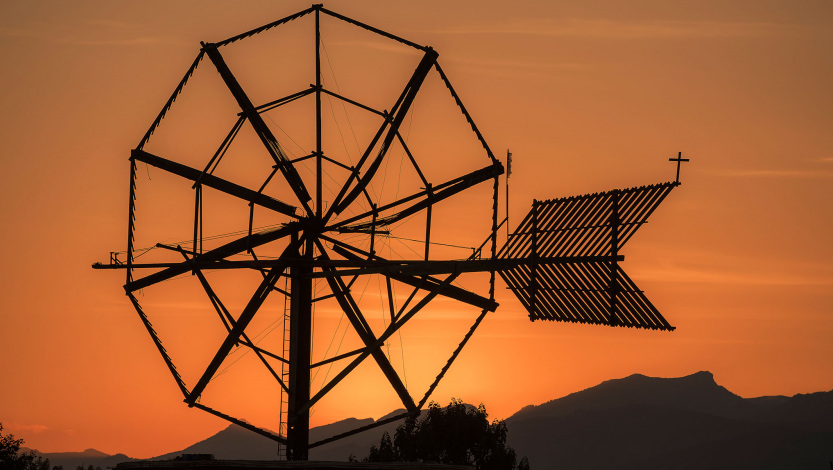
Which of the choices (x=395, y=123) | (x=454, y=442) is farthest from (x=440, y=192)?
(x=454, y=442)

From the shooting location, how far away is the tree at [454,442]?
313ft

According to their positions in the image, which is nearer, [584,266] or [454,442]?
[584,266]

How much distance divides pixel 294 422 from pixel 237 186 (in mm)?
8069

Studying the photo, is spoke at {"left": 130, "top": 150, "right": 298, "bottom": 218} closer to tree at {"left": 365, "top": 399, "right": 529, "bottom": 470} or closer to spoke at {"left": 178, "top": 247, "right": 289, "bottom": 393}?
spoke at {"left": 178, "top": 247, "right": 289, "bottom": 393}

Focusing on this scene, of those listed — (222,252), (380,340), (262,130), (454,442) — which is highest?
(262,130)

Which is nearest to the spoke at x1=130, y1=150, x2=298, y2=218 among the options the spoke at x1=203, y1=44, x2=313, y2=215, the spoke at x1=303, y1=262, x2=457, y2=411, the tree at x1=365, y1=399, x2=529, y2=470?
the spoke at x1=203, y1=44, x2=313, y2=215

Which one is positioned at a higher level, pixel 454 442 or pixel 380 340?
pixel 380 340

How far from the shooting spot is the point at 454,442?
97.2 meters

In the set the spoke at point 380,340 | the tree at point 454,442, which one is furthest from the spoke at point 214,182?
the tree at point 454,442

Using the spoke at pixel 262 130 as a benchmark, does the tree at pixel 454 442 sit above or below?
below

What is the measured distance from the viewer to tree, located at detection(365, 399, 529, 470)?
9538 cm

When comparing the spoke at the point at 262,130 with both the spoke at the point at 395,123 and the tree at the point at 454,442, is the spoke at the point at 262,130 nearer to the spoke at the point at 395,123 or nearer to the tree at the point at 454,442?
the spoke at the point at 395,123

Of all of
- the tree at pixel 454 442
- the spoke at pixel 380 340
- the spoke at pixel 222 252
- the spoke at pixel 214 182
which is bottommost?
the tree at pixel 454 442

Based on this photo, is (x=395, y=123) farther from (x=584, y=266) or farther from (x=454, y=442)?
(x=454, y=442)
